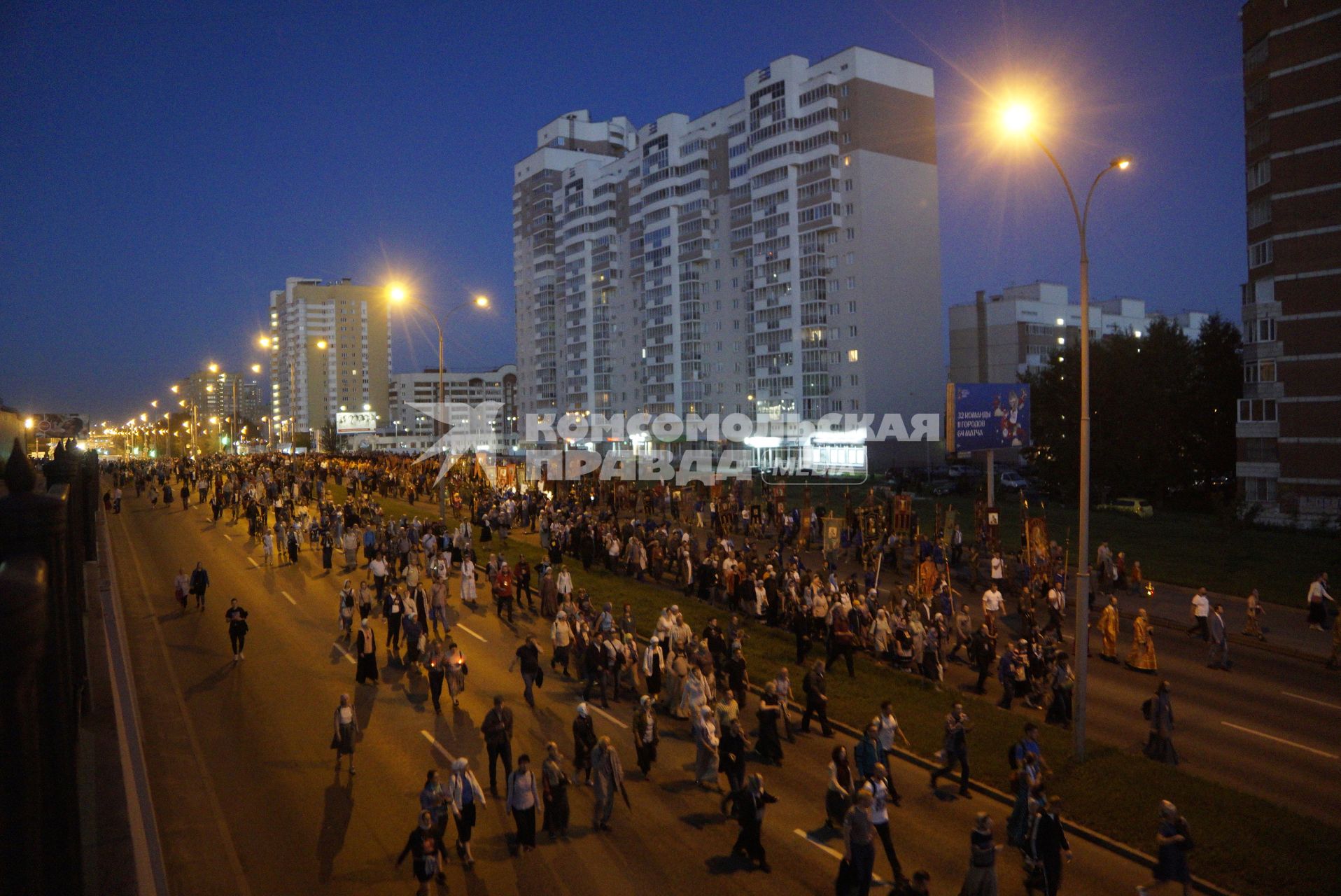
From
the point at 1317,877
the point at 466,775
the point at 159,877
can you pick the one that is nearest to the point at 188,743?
the point at 466,775

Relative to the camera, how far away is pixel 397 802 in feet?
37.6

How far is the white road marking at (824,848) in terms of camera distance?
9.77 metres

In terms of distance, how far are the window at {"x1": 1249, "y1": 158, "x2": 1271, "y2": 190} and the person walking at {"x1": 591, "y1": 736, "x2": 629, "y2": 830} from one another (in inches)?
1876

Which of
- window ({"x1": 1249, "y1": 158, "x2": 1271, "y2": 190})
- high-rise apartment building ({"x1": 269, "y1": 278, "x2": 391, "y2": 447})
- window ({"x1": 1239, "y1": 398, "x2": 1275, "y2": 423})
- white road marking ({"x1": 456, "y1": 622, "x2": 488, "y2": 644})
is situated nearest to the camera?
white road marking ({"x1": 456, "y1": 622, "x2": 488, "y2": 644})

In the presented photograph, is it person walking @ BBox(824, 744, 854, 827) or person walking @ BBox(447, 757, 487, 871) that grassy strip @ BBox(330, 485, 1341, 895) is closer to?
person walking @ BBox(824, 744, 854, 827)

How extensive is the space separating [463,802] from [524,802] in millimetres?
703

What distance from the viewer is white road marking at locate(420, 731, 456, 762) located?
12.9 metres

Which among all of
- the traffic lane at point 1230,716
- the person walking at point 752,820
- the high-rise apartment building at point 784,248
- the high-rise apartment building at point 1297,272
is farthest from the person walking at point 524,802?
the high-rise apartment building at point 784,248

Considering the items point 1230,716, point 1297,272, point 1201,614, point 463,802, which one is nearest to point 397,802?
point 463,802

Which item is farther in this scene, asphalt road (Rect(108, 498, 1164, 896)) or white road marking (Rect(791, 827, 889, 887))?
white road marking (Rect(791, 827, 889, 887))

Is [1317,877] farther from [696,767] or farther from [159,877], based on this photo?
[159,877]

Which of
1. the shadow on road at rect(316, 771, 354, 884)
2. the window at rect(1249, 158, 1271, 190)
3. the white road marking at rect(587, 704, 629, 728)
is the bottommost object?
the white road marking at rect(587, 704, 629, 728)

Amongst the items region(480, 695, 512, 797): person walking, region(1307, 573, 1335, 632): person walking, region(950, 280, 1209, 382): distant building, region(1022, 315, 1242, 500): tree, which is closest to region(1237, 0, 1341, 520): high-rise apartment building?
region(1022, 315, 1242, 500): tree

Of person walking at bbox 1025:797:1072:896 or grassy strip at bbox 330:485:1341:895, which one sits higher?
person walking at bbox 1025:797:1072:896
